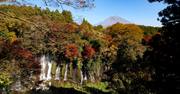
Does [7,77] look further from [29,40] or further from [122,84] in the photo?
[122,84]

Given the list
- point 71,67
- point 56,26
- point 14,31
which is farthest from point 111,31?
point 56,26

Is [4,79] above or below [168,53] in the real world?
below

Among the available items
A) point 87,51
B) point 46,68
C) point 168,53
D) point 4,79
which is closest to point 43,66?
Answer: point 46,68

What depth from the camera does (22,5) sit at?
1223cm

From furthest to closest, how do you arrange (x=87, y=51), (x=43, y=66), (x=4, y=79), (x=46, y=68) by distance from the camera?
(x=87, y=51), (x=46, y=68), (x=43, y=66), (x=4, y=79)

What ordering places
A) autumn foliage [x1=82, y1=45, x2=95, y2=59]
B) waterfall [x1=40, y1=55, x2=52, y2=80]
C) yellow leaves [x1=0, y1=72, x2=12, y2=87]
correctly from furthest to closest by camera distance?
autumn foliage [x1=82, y1=45, x2=95, y2=59] < waterfall [x1=40, y1=55, x2=52, y2=80] < yellow leaves [x1=0, y1=72, x2=12, y2=87]

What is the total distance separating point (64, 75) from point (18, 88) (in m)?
19.6

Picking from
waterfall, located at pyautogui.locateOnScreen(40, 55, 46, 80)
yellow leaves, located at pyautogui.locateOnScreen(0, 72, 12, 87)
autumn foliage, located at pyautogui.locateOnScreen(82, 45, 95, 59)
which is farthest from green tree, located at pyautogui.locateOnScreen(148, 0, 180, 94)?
autumn foliage, located at pyautogui.locateOnScreen(82, 45, 95, 59)

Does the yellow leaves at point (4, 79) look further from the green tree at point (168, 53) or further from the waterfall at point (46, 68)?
the waterfall at point (46, 68)

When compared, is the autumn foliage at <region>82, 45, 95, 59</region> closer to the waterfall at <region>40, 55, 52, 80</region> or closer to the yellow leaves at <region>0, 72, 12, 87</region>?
the waterfall at <region>40, 55, 52, 80</region>

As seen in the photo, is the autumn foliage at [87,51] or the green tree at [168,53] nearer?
the green tree at [168,53]

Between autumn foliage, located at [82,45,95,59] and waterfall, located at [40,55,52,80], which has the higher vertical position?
autumn foliage, located at [82,45,95,59]

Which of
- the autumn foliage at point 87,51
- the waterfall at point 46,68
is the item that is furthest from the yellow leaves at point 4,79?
the autumn foliage at point 87,51

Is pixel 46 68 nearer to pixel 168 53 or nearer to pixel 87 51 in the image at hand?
pixel 87 51
